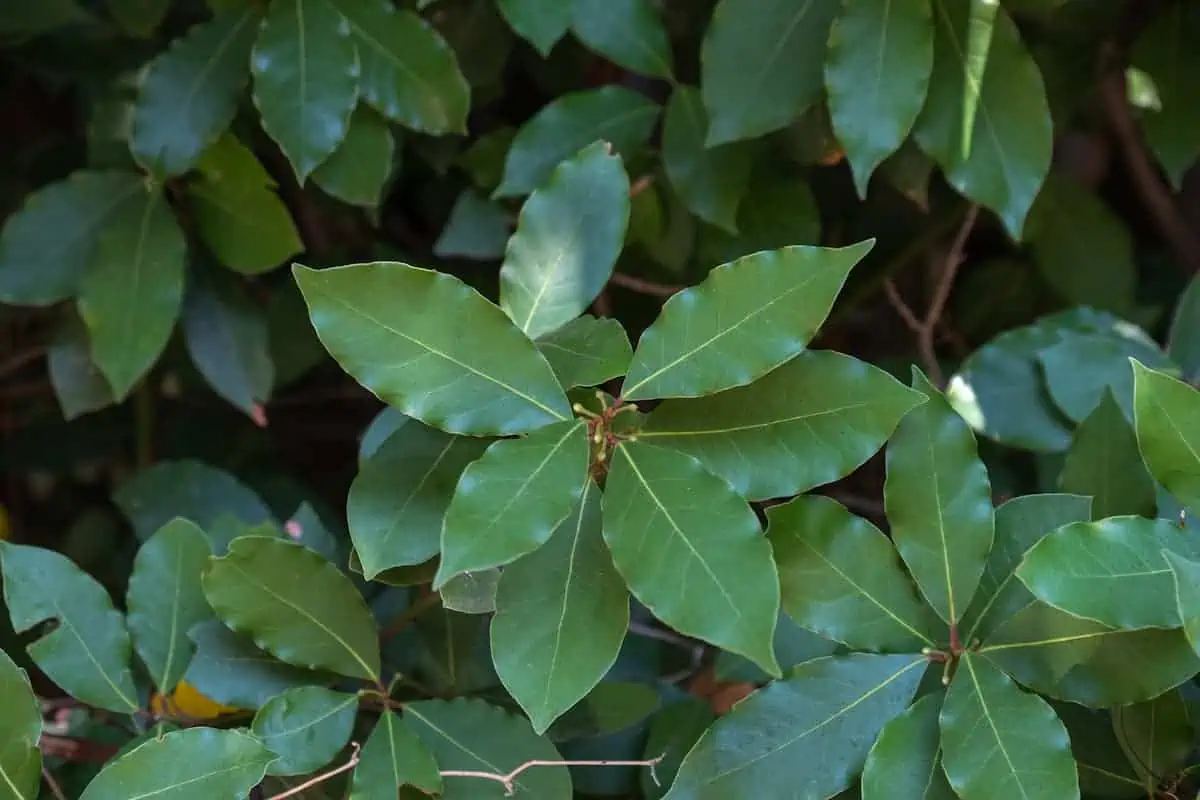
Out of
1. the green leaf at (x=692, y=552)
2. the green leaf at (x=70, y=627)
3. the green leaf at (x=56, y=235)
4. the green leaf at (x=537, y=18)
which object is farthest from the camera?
the green leaf at (x=56, y=235)

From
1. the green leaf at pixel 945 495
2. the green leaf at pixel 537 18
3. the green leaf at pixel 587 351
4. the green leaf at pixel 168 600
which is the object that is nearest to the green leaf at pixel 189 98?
the green leaf at pixel 537 18

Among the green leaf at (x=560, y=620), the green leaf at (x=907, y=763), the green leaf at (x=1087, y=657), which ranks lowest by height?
the green leaf at (x=907, y=763)

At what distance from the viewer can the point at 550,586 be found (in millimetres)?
645

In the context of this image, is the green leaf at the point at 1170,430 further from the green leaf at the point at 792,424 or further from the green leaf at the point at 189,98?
the green leaf at the point at 189,98

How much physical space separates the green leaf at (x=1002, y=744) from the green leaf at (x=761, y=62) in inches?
19.6

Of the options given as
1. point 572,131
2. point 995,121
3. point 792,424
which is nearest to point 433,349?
point 792,424

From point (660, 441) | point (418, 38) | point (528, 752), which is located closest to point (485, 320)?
point (660, 441)

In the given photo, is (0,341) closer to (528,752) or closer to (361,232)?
(361,232)

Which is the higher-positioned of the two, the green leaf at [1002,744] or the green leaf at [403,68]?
the green leaf at [403,68]

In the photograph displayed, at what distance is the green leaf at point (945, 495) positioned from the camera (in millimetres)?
685

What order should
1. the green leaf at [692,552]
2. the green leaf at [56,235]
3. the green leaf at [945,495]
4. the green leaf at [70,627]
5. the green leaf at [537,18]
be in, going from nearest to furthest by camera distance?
the green leaf at [692,552] < the green leaf at [945,495] < the green leaf at [70,627] < the green leaf at [537,18] < the green leaf at [56,235]

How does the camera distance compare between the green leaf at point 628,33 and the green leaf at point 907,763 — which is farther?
the green leaf at point 628,33

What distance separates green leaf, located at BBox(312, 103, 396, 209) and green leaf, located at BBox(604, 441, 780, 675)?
46 centimetres

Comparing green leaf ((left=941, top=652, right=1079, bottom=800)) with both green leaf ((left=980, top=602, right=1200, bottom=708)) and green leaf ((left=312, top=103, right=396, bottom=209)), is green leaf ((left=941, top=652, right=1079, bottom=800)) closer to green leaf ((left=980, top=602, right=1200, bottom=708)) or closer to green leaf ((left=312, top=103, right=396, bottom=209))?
green leaf ((left=980, top=602, right=1200, bottom=708))
